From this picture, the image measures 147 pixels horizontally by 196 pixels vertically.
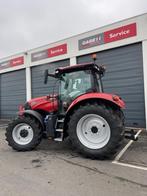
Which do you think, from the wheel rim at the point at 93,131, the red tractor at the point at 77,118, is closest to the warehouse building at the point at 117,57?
the red tractor at the point at 77,118

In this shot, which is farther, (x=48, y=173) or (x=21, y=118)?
(x=21, y=118)

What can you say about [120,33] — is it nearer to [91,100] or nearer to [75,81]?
[75,81]

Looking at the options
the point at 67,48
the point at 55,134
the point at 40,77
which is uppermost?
the point at 67,48

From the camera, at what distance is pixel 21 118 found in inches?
217

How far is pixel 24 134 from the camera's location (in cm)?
547

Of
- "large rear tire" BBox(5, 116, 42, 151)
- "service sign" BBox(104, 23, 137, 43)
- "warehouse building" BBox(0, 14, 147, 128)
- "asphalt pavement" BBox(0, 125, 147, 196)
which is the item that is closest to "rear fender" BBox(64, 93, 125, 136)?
"large rear tire" BBox(5, 116, 42, 151)

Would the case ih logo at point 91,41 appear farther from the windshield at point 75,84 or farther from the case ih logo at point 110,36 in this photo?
the windshield at point 75,84

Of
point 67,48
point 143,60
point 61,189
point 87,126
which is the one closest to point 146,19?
point 143,60

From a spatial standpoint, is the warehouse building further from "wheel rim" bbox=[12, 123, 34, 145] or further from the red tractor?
"wheel rim" bbox=[12, 123, 34, 145]

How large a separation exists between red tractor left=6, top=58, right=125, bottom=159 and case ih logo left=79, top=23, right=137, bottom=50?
3.39 m

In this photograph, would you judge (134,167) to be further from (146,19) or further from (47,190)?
(146,19)

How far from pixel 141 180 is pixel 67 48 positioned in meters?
8.19

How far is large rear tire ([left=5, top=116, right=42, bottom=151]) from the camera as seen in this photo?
17.6 feet

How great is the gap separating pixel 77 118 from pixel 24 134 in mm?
1693
